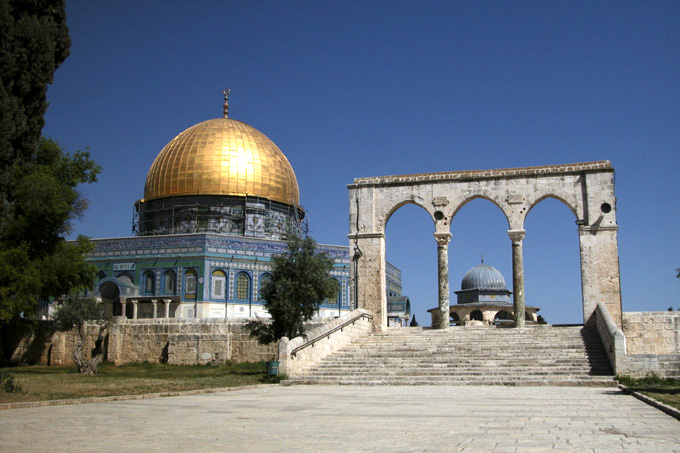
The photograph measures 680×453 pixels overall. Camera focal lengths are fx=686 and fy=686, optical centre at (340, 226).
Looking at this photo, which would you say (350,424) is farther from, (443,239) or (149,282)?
(149,282)

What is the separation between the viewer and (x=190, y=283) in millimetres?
37625

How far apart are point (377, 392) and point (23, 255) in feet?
29.3

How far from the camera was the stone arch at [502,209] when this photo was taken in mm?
21516

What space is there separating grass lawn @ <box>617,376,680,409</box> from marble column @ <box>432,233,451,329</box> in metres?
7.93

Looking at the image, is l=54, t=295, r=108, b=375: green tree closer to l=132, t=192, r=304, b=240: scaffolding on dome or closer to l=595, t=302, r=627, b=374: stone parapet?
l=132, t=192, r=304, b=240: scaffolding on dome

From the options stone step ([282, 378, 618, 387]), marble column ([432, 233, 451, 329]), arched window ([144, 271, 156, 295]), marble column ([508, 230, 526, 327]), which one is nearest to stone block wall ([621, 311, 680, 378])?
marble column ([508, 230, 526, 327])

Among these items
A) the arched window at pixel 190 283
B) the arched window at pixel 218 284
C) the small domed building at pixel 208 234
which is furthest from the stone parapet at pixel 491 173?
the arched window at pixel 190 283

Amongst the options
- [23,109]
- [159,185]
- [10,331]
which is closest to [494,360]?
[23,109]

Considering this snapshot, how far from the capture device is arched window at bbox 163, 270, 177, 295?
3794cm

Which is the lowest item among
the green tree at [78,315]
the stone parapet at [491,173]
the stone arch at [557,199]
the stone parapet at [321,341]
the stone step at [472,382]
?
the stone step at [472,382]

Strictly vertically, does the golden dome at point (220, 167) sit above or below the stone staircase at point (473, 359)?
above

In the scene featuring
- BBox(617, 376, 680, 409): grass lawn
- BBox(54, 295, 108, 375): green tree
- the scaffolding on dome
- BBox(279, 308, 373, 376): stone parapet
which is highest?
the scaffolding on dome

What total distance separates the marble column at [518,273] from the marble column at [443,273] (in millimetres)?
2132

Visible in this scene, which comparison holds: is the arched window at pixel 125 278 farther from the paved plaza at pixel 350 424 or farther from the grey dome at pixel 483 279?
the paved plaza at pixel 350 424
